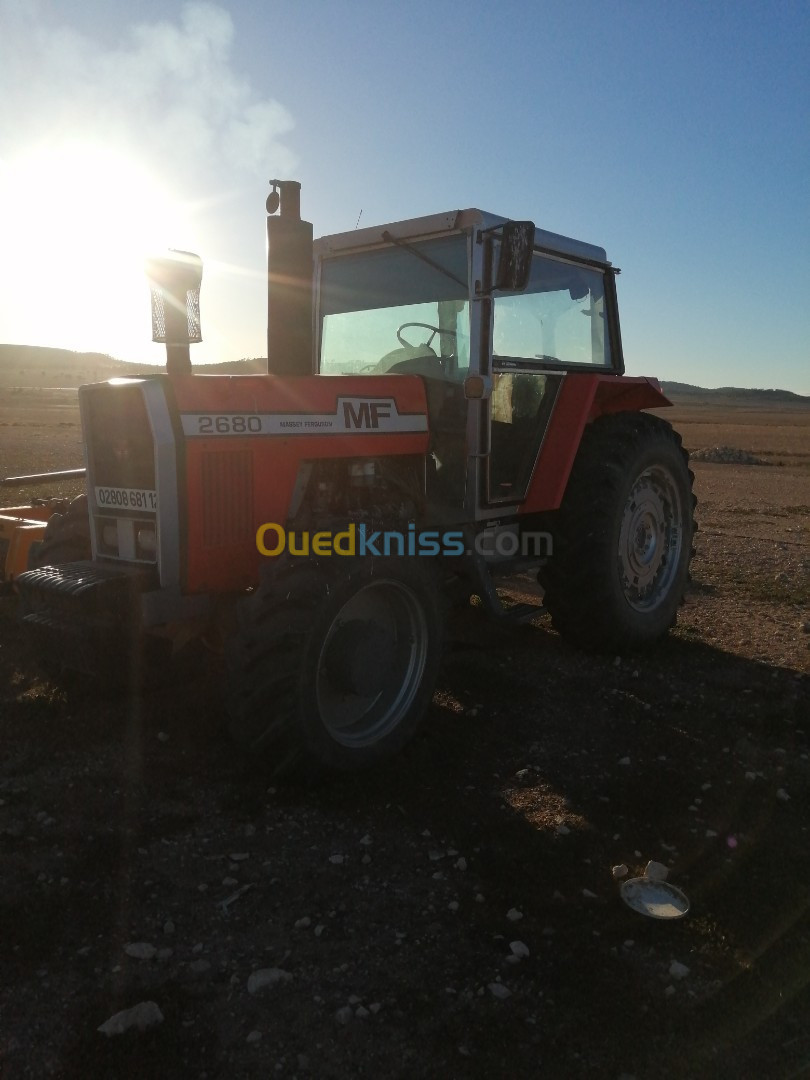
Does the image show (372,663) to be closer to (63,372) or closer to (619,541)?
(619,541)

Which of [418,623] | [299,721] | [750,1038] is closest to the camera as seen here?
[750,1038]

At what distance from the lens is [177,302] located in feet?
12.4

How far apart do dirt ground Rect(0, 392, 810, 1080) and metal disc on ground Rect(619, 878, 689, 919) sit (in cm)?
4

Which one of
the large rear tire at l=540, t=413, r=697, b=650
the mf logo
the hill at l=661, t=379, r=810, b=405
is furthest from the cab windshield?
the hill at l=661, t=379, r=810, b=405

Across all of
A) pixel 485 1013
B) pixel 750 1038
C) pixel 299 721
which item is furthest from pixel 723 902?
pixel 299 721

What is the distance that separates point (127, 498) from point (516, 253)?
2.20m

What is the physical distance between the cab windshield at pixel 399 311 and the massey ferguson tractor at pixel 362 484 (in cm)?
1

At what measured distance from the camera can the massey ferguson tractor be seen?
140 inches

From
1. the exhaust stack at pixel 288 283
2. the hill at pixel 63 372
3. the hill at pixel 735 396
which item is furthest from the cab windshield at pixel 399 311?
the hill at pixel 735 396

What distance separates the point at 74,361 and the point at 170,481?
118 m

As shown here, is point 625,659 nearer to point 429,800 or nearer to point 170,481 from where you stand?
point 429,800

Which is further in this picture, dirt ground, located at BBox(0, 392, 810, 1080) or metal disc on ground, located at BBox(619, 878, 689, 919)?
metal disc on ground, located at BBox(619, 878, 689, 919)

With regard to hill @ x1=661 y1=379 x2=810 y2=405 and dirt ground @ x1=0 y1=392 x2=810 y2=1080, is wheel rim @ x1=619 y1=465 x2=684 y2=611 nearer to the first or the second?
dirt ground @ x1=0 y1=392 x2=810 y2=1080

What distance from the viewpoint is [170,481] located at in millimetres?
3623
